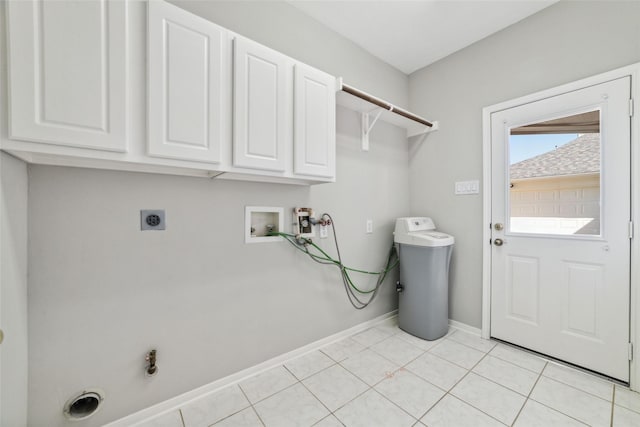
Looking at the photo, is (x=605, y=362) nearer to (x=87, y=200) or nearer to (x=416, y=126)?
(x=416, y=126)

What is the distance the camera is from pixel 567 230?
187 centimetres

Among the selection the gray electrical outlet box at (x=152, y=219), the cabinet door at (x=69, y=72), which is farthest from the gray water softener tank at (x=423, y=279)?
the cabinet door at (x=69, y=72)

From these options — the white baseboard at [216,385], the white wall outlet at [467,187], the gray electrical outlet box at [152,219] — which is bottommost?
the white baseboard at [216,385]

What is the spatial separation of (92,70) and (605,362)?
3.35m

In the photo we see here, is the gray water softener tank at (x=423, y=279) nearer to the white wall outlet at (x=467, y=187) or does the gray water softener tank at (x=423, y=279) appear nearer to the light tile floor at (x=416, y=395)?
the light tile floor at (x=416, y=395)

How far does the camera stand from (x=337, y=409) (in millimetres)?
1429

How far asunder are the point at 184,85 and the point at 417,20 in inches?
78.9

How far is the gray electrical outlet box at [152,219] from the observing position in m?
1.33

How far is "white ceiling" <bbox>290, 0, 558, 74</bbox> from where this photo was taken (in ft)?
6.31

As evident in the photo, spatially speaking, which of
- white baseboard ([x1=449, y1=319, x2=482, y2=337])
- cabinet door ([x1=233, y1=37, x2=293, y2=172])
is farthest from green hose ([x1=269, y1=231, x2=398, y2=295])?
white baseboard ([x1=449, y1=319, x2=482, y2=337])

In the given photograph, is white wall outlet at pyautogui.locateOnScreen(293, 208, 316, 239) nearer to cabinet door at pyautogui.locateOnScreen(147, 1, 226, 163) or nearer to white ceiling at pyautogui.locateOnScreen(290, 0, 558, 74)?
cabinet door at pyautogui.locateOnScreen(147, 1, 226, 163)

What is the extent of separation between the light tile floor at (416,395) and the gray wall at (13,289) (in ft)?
1.96

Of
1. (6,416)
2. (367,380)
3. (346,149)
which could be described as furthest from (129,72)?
(367,380)

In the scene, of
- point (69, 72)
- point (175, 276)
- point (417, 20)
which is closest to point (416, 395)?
point (175, 276)
